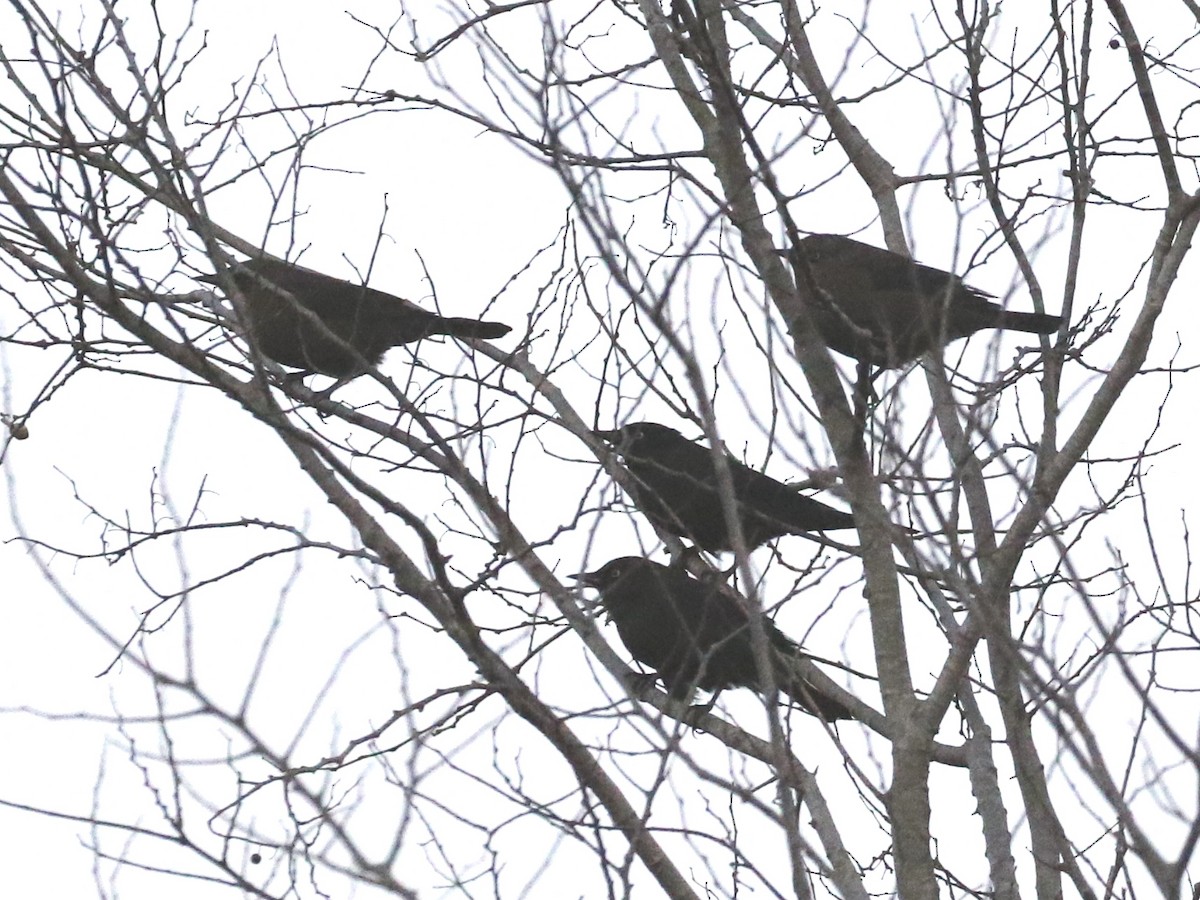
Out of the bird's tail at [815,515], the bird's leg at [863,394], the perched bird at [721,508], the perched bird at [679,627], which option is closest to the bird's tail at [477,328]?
the perched bird at [721,508]

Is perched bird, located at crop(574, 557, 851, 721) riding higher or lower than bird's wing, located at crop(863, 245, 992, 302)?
lower

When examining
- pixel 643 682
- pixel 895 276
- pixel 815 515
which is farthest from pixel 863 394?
pixel 815 515

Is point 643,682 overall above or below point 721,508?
below

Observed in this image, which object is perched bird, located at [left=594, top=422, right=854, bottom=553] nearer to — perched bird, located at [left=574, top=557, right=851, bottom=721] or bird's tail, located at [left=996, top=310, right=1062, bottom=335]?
perched bird, located at [left=574, top=557, right=851, bottom=721]

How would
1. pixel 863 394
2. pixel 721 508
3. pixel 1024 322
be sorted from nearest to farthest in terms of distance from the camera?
pixel 863 394, pixel 1024 322, pixel 721 508

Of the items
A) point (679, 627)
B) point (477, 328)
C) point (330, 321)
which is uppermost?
point (330, 321)

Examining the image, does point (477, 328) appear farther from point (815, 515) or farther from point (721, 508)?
point (815, 515)

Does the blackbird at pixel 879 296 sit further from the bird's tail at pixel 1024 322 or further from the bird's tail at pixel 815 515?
the bird's tail at pixel 815 515

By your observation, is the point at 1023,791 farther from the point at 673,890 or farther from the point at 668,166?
the point at 668,166

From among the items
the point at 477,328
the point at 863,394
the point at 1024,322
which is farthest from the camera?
the point at 477,328

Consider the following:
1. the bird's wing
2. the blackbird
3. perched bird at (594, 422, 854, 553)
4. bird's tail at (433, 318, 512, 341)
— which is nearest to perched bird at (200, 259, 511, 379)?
bird's tail at (433, 318, 512, 341)

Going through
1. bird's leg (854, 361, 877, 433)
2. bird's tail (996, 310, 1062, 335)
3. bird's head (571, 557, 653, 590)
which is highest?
bird's tail (996, 310, 1062, 335)

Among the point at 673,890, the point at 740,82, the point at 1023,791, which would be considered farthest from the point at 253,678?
the point at 740,82

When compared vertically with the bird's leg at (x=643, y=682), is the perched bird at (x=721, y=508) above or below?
above
